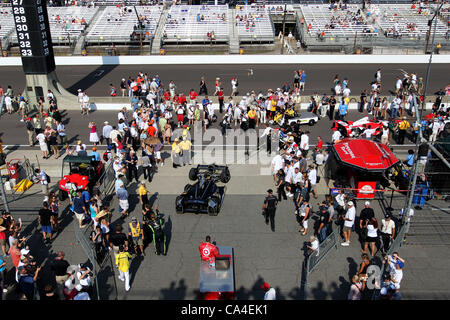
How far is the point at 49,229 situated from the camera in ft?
41.7

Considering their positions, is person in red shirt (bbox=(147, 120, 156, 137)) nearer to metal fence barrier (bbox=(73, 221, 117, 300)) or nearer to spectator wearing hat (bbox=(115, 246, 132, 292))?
metal fence barrier (bbox=(73, 221, 117, 300))

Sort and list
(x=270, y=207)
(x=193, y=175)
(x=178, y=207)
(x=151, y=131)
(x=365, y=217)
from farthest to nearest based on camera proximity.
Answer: (x=151, y=131), (x=193, y=175), (x=178, y=207), (x=270, y=207), (x=365, y=217)

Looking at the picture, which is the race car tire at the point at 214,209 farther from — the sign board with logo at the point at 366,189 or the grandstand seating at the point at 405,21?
the grandstand seating at the point at 405,21

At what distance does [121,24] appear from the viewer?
47.5 m

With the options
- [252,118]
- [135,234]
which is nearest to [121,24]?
[252,118]

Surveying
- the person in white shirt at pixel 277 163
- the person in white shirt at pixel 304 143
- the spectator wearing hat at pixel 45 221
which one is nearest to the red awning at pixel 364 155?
the person in white shirt at pixel 304 143

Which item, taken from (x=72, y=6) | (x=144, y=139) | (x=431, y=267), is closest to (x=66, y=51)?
(x=72, y=6)

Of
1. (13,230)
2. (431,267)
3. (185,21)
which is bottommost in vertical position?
(431,267)

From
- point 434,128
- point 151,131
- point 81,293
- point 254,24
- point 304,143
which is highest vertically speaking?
point 254,24

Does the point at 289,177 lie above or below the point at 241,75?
below

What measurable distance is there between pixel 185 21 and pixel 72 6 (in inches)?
629

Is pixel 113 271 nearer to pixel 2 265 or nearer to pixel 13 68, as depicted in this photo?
pixel 2 265

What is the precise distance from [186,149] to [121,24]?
116ft

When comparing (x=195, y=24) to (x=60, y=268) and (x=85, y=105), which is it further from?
(x=60, y=268)
